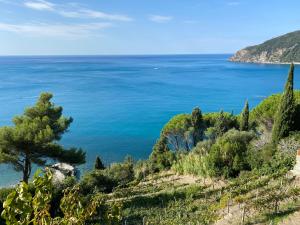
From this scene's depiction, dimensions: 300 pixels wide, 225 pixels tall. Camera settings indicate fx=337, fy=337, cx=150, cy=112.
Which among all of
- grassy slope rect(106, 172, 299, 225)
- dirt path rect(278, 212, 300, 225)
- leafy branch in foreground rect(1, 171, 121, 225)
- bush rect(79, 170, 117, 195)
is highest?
leafy branch in foreground rect(1, 171, 121, 225)

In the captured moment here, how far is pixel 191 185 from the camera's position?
65.3 feet

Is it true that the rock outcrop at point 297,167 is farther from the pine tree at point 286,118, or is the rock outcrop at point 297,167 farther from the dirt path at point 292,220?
the pine tree at point 286,118

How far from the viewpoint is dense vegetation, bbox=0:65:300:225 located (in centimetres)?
378

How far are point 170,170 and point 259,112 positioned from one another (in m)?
10.9

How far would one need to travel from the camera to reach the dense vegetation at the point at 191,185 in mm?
3783

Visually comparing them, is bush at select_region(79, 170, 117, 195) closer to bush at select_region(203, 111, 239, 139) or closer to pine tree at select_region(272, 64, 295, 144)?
pine tree at select_region(272, 64, 295, 144)

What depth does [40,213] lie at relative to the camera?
3.22m

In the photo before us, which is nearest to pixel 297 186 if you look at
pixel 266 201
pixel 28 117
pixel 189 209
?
pixel 266 201

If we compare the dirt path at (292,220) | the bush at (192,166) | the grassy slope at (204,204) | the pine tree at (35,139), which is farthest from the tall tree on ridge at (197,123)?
the dirt path at (292,220)

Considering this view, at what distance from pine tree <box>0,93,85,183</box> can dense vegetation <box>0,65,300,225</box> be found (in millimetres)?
56

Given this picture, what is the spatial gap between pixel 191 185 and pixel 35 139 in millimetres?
9248

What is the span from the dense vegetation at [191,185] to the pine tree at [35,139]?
0.06 metres

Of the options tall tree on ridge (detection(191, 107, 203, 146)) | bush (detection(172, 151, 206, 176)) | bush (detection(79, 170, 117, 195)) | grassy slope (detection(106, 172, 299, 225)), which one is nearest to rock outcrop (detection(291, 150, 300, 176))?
grassy slope (detection(106, 172, 299, 225))

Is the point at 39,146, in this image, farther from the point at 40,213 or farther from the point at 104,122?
the point at 104,122
